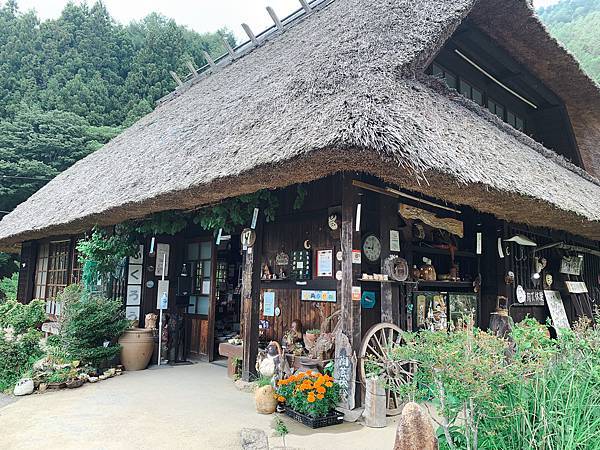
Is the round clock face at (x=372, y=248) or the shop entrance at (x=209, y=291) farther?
the shop entrance at (x=209, y=291)

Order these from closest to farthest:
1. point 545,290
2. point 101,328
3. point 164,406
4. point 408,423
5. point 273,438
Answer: point 408,423, point 273,438, point 164,406, point 101,328, point 545,290

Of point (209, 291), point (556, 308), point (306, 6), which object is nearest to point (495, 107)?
point (556, 308)

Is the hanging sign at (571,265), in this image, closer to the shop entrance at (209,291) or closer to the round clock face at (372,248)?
Result: the round clock face at (372,248)

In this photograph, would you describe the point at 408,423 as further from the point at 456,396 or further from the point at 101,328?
the point at 101,328

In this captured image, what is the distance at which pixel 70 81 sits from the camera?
18.9 metres

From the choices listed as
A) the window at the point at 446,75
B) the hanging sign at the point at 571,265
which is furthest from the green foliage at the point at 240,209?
the hanging sign at the point at 571,265

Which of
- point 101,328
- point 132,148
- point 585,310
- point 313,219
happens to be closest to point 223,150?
point 313,219

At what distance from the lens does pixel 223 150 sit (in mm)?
4879

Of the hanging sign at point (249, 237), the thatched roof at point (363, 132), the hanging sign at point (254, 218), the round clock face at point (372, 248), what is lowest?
the round clock face at point (372, 248)

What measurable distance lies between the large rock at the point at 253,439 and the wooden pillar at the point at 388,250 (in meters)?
1.68

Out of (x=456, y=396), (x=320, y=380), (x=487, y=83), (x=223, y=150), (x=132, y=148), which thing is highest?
(x=487, y=83)

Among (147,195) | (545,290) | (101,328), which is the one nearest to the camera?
(147,195)

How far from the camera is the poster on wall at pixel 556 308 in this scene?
703cm

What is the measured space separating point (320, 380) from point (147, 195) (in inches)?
116
